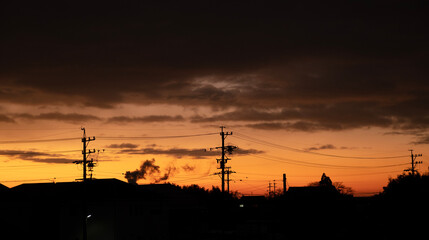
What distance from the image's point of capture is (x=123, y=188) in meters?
59.4

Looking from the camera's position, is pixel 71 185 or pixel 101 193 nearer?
pixel 101 193

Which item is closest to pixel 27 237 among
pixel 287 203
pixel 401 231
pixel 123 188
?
pixel 123 188

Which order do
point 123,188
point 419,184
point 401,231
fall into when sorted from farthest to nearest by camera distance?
point 123,188 < point 419,184 < point 401,231

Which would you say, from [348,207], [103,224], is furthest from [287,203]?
[103,224]

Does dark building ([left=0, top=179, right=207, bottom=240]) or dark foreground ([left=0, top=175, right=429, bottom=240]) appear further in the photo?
dark building ([left=0, top=179, right=207, bottom=240])

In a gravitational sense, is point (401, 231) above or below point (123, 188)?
below

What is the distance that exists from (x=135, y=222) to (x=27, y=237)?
37.1 ft

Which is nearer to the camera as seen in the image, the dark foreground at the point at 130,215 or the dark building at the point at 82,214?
the dark foreground at the point at 130,215

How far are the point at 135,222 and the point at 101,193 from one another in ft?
17.3

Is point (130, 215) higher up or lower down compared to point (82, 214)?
lower down

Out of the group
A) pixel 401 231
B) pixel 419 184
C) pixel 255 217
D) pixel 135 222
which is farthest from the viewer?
pixel 255 217

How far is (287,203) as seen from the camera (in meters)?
61.3

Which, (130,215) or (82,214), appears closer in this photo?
(82,214)

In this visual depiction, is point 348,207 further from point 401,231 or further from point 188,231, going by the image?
point 401,231
